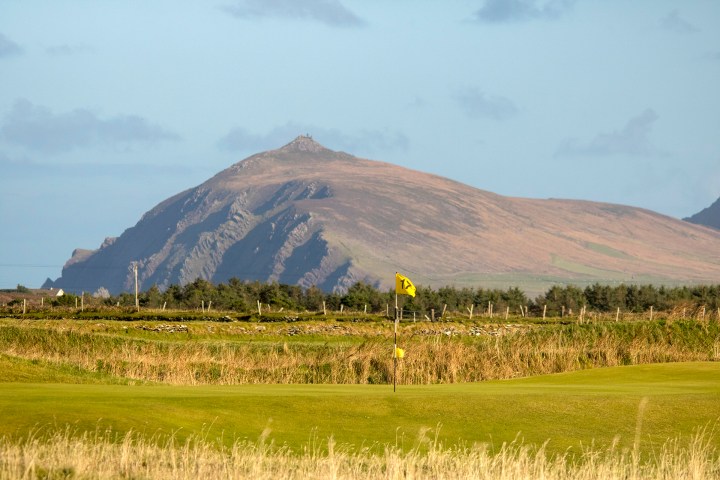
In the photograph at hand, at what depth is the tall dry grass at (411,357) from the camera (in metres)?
40.2

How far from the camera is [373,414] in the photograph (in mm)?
23578

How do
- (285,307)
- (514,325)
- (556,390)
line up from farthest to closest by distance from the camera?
(285,307) < (514,325) < (556,390)

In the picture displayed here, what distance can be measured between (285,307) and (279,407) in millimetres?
89303

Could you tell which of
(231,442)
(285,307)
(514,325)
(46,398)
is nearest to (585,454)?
(231,442)

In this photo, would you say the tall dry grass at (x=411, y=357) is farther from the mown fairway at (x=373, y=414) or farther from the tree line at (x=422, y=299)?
the tree line at (x=422, y=299)

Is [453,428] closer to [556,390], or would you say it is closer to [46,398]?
[556,390]

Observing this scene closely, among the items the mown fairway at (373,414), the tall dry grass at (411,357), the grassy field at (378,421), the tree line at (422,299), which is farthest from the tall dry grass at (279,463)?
the tree line at (422,299)

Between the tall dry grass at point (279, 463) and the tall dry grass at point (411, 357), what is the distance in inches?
727

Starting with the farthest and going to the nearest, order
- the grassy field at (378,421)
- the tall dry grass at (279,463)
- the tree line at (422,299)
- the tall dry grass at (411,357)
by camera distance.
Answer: the tree line at (422,299) < the tall dry grass at (411,357) < the grassy field at (378,421) < the tall dry grass at (279,463)

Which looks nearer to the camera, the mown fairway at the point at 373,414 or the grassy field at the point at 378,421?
the grassy field at the point at 378,421

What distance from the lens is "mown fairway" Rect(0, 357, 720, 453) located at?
21422 mm

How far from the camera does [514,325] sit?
7719 centimetres

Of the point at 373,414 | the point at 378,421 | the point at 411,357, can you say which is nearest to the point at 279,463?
the point at 378,421

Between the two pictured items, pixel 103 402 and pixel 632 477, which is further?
pixel 103 402
